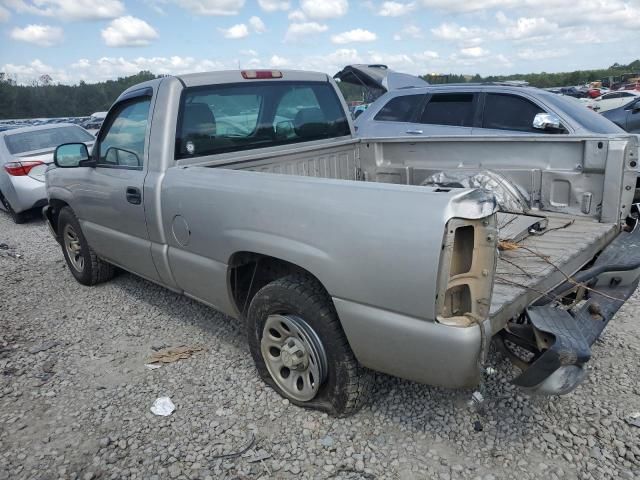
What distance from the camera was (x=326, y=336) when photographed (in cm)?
258

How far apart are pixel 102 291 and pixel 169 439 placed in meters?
2.71

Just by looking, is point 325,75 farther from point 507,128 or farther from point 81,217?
point 507,128

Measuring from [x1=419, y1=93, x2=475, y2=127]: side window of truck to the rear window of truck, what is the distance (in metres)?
2.89

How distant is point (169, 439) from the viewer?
2.75m

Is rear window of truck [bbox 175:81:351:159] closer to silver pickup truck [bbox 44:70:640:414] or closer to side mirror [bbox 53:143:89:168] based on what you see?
silver pickup truck [bbox 44:70:640:414]

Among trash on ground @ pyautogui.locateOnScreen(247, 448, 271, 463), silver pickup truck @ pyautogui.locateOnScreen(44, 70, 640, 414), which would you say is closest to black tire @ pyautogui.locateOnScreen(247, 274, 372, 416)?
silver pickup truck @ pyautogui.locateOnScreen(44, 70, 640, 414)

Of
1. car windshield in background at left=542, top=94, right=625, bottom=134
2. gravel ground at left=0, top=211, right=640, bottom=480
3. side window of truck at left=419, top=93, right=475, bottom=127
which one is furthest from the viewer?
side window of truck at left=419, top=93, right=475, bottom=127

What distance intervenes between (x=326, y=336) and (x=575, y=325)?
1.15m

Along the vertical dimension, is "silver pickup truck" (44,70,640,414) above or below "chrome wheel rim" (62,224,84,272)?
above

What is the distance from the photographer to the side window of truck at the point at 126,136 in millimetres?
3672

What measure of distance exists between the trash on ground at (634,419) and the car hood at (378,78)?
6201 millimetres

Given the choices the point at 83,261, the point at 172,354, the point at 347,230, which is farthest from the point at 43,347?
the point at 347,230

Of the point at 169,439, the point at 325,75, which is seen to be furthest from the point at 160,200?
the point at 325,75

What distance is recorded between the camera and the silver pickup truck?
212 centimetres
